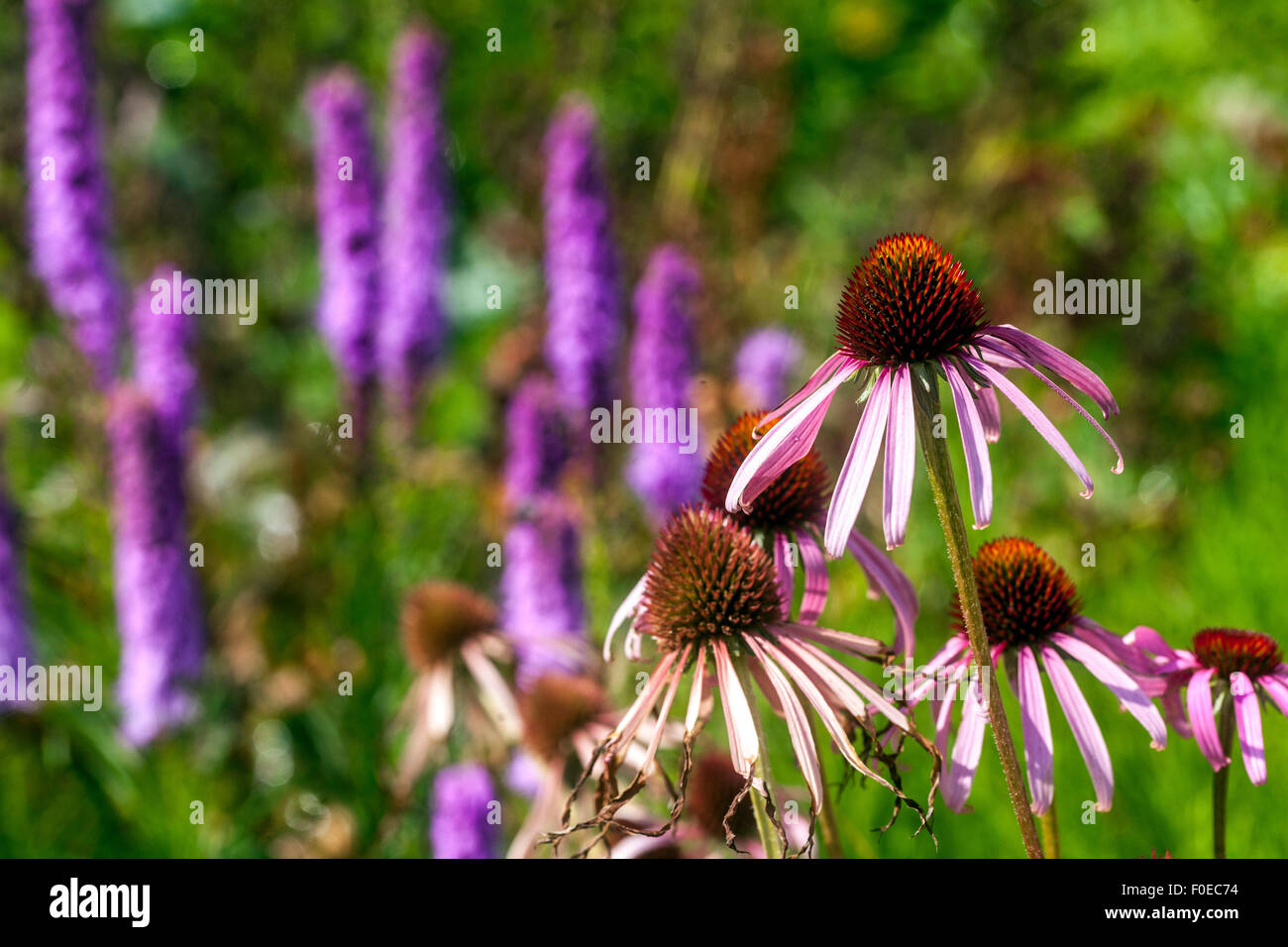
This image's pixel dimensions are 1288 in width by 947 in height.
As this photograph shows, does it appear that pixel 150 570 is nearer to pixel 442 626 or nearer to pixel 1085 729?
pixel 442 626

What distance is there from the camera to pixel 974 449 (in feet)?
2.76

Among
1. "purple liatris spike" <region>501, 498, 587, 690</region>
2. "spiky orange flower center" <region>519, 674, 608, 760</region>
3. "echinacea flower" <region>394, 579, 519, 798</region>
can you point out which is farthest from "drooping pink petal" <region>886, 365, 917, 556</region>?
"purple liatris spike" <region>501, 498, 587, 690</region>

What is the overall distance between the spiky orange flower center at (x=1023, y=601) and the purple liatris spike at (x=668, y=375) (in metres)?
1.48

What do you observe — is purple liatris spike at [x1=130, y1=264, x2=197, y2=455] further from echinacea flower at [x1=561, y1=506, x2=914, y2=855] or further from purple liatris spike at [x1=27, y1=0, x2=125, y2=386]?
echinacea flower at [x1=561, y1=506, x2=914, y2=855]

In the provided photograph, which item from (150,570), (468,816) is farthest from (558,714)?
(150,570)

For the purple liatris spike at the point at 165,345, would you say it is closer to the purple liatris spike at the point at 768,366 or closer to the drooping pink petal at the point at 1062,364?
the purple liatris spike at the point at 768,366

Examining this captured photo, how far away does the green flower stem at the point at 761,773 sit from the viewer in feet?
2.94

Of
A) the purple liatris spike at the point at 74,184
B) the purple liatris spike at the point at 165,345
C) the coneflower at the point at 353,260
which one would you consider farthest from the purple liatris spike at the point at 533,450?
the purple liatris spike at the point at 74,184

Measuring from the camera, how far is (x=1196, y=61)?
507 centimetres

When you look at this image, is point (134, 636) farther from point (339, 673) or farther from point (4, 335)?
point (4, 335)

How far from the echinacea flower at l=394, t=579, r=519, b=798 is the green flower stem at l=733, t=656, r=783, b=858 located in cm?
70

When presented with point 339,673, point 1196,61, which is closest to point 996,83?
point 1196,61

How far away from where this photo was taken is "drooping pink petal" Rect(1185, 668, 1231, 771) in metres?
0.93

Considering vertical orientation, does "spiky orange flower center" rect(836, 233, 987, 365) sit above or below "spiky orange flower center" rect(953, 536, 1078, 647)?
above
